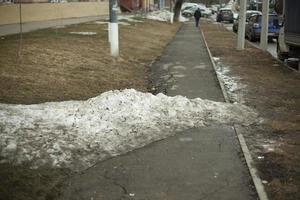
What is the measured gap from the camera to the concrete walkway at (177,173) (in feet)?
20.8

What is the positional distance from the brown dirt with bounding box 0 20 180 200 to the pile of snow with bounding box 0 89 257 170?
1.79 feet

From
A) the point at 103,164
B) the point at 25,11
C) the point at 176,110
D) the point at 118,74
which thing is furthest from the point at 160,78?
the point at 25,11

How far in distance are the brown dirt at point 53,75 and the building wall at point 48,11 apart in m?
8.18

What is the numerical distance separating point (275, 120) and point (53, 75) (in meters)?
5.96

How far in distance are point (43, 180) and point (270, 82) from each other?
922cm

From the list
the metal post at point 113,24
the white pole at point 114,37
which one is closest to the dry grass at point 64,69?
the white pole at point 114,37

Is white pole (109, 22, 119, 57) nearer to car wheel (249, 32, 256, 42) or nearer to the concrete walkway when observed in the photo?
the concrete walkway

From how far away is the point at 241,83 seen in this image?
1443 centimetres

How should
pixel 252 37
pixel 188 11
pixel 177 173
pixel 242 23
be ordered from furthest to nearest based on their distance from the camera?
pixel 188 11 < pixel 252 37 < pixel 242 23 < pixel 177 173

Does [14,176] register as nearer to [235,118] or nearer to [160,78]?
[235,118]

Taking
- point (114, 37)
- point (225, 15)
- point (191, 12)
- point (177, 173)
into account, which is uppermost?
point (114, 37)

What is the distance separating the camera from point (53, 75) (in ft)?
44.9

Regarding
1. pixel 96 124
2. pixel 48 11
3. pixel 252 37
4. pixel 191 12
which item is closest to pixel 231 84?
pixel 96 124

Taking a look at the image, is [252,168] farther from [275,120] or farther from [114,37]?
[114,37]
